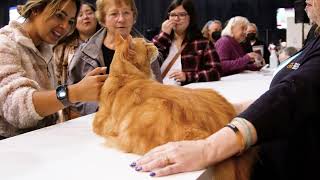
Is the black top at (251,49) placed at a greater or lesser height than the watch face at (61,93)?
lesser

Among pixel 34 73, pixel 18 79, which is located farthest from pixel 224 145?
pixel 34 73

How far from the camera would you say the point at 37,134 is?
1.17 metres

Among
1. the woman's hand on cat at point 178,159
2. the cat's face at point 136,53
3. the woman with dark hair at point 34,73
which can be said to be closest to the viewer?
the woman's hand on cat at point 178,159

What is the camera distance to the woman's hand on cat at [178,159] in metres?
0.74

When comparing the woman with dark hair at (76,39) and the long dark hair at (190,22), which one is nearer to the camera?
the woman with dark hair at (76,39)

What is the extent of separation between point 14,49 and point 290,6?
271 inches

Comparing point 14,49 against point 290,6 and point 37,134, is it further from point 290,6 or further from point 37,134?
point 290,6

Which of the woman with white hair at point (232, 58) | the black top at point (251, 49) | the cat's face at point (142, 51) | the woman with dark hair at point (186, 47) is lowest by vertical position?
the black top at point (251, 49)

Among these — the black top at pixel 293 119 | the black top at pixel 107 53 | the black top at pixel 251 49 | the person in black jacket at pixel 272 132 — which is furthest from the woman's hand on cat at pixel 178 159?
the black top at pixel 251 49

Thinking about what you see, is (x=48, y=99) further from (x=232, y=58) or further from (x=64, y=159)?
(x=232, y=58)

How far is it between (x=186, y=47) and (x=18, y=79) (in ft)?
4.54

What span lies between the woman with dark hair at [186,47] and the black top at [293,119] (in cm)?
151

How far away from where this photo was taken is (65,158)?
90cm

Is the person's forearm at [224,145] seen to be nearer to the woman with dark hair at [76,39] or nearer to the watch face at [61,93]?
the watch face at [61,93]
